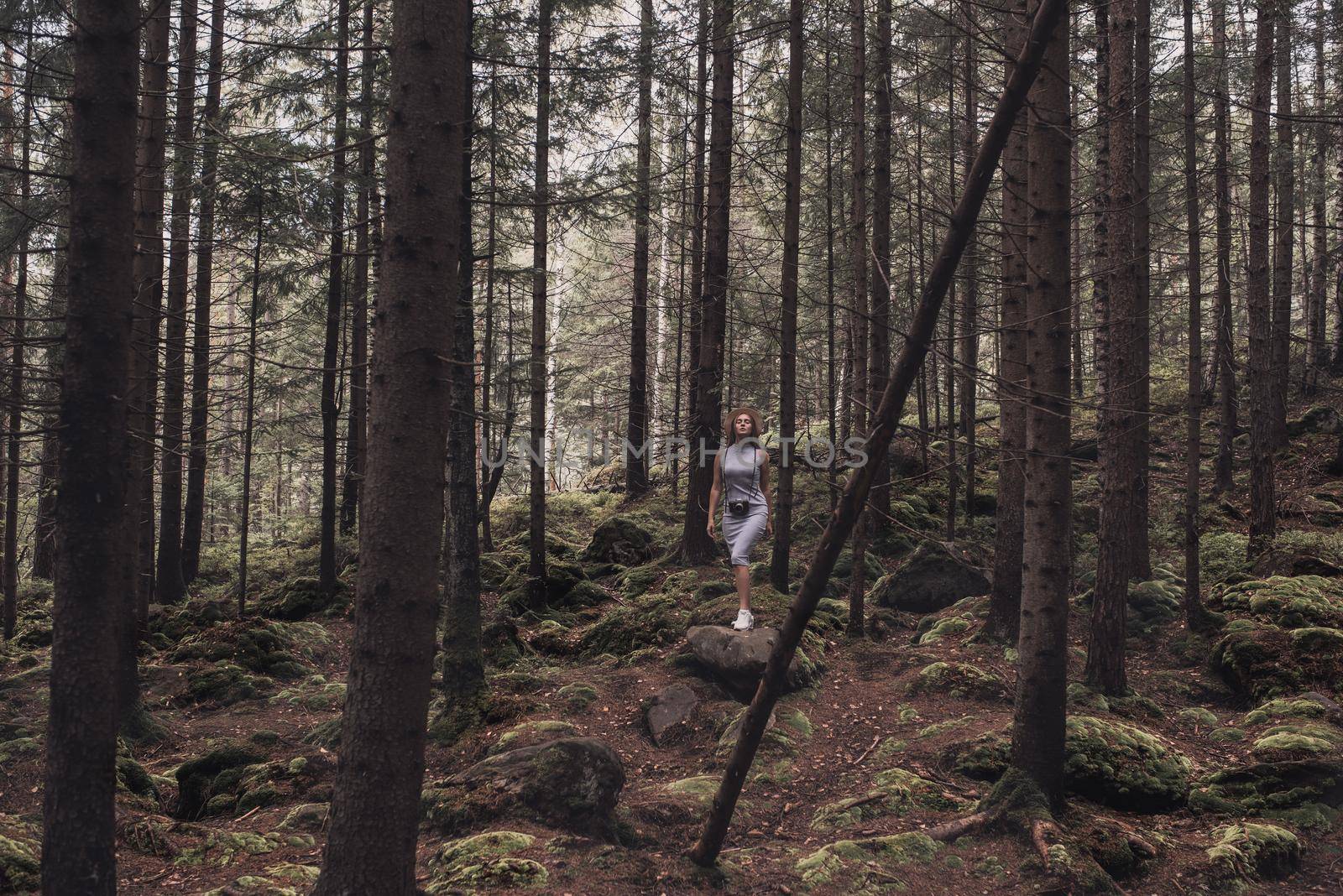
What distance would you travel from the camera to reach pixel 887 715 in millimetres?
7656

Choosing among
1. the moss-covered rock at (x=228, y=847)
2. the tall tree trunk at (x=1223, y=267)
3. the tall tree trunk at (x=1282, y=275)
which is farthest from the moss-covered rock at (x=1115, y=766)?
the tall tree trunk at (x=1282, y=275)

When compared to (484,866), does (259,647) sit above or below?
below

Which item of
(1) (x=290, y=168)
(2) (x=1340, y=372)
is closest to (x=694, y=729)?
(1) (x=290, y=168)

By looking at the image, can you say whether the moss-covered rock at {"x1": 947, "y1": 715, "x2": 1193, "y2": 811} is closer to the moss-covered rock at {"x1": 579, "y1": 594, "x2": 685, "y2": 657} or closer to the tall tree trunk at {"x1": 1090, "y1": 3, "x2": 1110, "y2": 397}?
the tall tree trunk at {"x1": 1090, "y1": 3, "x2": 1110, "y2": 397}

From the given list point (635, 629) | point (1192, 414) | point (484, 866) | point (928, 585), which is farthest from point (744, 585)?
point (1192, 414)

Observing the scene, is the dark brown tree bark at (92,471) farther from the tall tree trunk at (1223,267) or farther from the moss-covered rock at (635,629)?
the tall tree trunk at (1223,267)

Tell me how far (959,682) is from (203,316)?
14571 mm

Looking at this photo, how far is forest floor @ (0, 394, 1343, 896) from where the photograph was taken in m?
4.91

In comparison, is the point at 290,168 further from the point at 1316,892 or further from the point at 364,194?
the point at 1316,892

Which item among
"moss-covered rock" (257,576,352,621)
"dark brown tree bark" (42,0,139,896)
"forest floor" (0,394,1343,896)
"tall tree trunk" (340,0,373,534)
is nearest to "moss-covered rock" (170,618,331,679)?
"forest floor" (0,394,1343,896)

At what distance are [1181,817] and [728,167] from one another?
32.8 feet

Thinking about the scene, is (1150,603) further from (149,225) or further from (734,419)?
(149,225)

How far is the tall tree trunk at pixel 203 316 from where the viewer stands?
899 centimetres

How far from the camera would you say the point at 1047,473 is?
5.20 m
